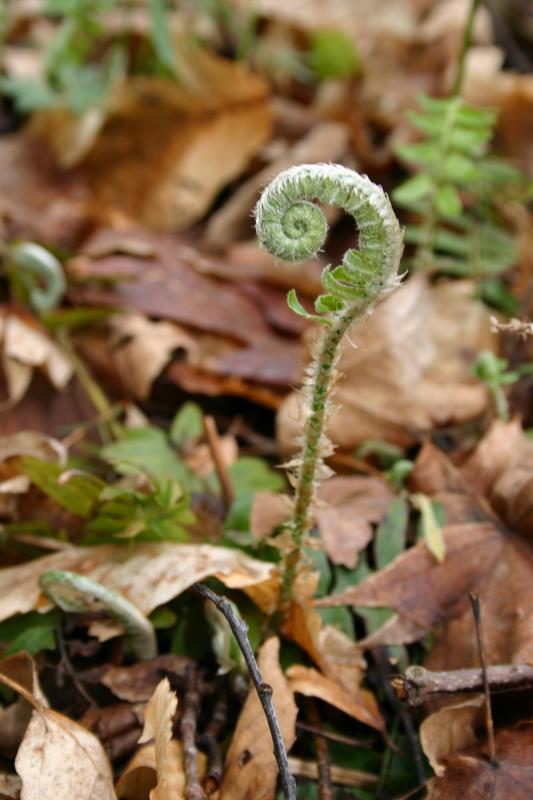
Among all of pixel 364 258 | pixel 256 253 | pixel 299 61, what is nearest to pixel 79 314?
pixel 256 253

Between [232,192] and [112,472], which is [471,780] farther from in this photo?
[232,192]

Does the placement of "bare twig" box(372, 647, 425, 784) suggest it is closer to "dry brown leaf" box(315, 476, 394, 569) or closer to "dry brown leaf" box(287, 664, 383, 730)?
"dry brown leaf" box(287, 664, 383, 730)

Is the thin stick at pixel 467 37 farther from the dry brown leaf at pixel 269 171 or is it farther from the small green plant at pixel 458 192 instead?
the dry brown leaf at pixel 269 171

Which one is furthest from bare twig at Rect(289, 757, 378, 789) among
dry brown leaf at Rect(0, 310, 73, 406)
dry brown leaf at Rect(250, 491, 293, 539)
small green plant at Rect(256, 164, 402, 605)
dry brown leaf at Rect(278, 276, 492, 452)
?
dry brown leaf at Rect(0, 310, 73, 406)

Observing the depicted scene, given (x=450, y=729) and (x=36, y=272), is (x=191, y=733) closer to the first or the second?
(x=450, y=729)

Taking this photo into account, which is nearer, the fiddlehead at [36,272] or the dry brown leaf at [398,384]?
the dry brown leaf at [398,384]

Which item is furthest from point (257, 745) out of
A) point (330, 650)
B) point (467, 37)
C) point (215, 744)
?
point (467, 37)

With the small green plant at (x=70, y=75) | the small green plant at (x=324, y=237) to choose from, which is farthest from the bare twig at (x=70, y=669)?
the small green plant at (x=70, y=75)
